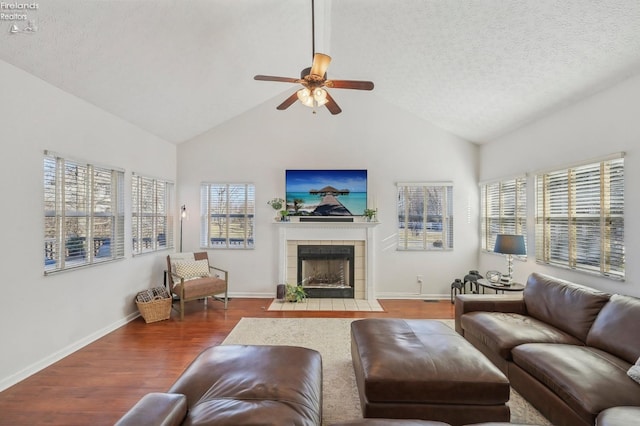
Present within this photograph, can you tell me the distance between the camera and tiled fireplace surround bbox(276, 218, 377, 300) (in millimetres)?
5148

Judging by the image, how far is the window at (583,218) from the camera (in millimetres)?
2812

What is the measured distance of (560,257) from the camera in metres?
3.50

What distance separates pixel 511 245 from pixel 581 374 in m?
2.18

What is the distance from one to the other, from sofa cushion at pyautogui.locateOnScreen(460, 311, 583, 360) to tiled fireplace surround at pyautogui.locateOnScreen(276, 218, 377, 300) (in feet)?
7.25

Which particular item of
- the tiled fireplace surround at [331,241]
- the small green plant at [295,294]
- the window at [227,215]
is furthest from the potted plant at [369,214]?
the window at [227,215]

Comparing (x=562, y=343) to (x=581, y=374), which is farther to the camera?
(x=562, y=343)

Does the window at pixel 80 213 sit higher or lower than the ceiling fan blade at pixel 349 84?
lower

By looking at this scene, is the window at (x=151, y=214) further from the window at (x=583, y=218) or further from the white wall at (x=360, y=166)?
the window at (x=583, y=218)

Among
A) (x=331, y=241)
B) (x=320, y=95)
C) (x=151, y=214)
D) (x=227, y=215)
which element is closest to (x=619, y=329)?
(x=320, y=95)

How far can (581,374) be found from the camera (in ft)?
6.06

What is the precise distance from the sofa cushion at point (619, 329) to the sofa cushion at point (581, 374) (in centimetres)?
6

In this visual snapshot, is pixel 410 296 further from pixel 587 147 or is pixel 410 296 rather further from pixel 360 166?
pixel 587 147

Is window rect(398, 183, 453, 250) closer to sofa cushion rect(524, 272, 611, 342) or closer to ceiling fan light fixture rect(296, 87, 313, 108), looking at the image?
sofa cushion rect(524, 272, 611, 342)

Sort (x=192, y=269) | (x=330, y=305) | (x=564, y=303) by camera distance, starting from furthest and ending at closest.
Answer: (x=330, y=305), (x=192, y=269), (x=564, y=303)
